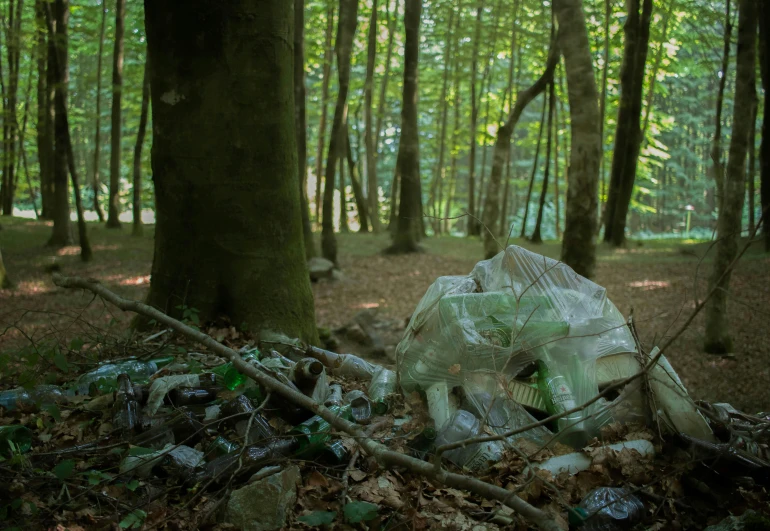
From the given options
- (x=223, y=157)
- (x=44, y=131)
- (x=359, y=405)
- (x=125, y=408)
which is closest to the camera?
(x=125, y=408)

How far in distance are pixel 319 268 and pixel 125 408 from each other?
29.1 feet

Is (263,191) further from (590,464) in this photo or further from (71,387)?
(590,464)

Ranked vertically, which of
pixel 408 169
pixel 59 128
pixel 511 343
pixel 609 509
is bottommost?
pixel 609 509

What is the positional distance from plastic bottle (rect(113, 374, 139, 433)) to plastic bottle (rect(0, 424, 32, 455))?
381 mm

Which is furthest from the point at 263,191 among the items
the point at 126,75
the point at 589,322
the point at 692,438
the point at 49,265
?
the point at 126,75

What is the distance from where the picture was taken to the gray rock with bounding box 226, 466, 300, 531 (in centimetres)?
239

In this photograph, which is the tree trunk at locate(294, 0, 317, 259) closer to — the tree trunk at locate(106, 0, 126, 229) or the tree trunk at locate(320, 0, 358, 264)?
the tree trunk at locate(320, 0, 358, 264)

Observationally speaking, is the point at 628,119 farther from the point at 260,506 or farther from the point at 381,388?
the point at 260,506

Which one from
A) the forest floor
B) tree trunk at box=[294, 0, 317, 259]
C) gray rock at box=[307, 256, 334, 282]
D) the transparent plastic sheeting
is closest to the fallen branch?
the transparent plastic sheeting

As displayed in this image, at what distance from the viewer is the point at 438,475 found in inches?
88.2

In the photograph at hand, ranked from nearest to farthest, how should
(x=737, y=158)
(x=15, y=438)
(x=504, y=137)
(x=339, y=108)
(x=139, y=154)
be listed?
(x=15, y=438), (x=737, y=158), (x=504, y=137), (x=339, y=108), (x=139, y=154)

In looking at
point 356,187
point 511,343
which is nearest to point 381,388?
point 511,343

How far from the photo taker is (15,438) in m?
2.77

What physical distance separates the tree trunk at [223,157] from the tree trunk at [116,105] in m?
10.4
